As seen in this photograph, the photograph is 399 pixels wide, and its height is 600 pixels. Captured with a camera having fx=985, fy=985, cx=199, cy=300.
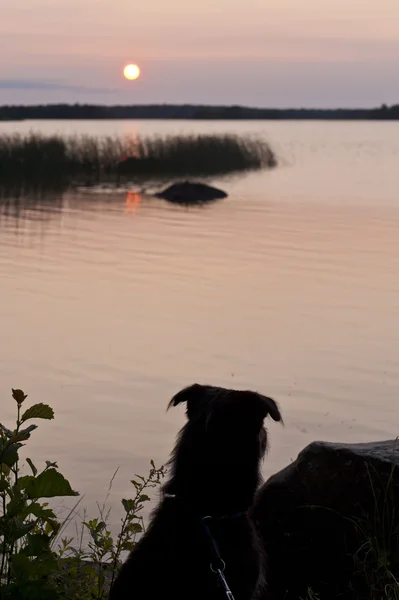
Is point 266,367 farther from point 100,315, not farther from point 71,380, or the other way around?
point 100,315

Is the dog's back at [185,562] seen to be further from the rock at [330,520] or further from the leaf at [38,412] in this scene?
the rock at [330,520]

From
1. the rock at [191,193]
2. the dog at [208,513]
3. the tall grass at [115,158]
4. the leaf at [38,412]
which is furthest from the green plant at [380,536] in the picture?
the tall grass at [115,158]

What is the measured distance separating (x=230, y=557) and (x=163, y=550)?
34cm

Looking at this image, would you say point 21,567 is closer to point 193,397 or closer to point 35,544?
point 35,544

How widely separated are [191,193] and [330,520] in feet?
105

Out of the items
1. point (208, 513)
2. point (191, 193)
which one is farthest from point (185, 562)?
point (191, 193)

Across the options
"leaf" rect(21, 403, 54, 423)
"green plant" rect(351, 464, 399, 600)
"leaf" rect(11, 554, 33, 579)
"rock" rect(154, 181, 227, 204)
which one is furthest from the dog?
"rock" rect(154, 181, 227, 204)

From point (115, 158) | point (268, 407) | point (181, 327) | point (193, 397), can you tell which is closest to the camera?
point (268, 407)

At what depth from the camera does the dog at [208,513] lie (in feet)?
15.5

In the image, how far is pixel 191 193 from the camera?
126ft

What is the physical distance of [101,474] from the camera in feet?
33.1

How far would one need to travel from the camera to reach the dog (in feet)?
15.5

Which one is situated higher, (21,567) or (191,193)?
(191,193)

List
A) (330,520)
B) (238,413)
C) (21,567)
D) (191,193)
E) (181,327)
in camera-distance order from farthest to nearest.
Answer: (191,193) < (181,327) < (330,520) < (238,413) < (21,567)
